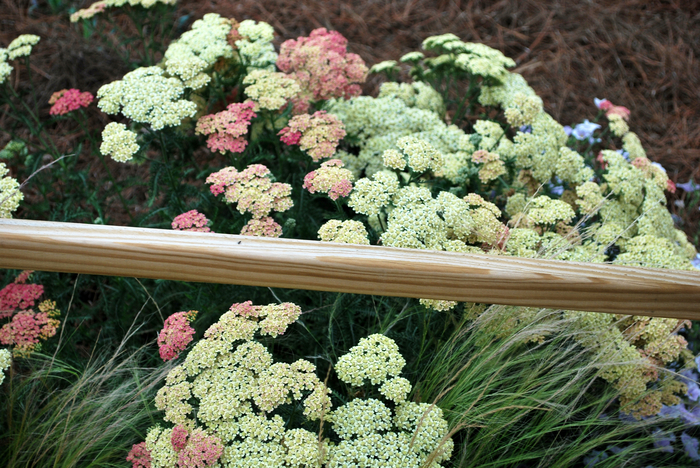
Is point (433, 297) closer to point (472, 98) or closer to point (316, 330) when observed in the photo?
point (316, 330)

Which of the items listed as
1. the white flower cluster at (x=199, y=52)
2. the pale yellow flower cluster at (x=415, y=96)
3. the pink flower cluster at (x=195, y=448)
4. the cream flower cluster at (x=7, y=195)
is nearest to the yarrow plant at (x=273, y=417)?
the pink flower cluster at (x=195, y=448)

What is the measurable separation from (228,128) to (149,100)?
0.96 ft

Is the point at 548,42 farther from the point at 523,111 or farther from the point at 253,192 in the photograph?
the point at 253,192

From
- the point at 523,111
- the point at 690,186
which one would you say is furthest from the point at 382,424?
the point at 690,186

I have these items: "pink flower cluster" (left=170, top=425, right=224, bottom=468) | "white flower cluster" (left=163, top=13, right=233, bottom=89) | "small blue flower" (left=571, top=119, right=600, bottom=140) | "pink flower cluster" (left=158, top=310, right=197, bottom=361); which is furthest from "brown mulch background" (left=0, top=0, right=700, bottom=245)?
"pink flower cluster" (left=170, top=425, right=224, bottom=468)

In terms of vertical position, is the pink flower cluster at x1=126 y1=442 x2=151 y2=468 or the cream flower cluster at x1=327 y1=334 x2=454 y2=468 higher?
the cream flower cluster at x1=327 y1=334 x2=454 y2=468

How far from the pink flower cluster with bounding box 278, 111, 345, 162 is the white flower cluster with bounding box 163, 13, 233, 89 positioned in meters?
0.40

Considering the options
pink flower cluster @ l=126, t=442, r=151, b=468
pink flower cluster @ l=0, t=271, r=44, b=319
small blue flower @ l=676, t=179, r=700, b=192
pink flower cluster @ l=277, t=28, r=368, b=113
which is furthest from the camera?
small blue flower @ l=676, t=179, r=700, b=192

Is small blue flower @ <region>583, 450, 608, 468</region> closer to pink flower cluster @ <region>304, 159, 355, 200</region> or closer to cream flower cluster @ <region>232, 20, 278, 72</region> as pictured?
pink flower cluster @ <region>304, 159, 355, 200</region>

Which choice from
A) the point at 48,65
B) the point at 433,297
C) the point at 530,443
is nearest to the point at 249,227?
the point at 433,297

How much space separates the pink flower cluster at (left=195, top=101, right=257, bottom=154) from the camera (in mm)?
1996

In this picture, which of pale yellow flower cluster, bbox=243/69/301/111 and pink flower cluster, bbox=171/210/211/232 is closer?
pink flower cluster, bbox=171/210/211/232

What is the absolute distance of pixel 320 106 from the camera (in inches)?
94.5

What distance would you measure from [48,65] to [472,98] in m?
2.64
